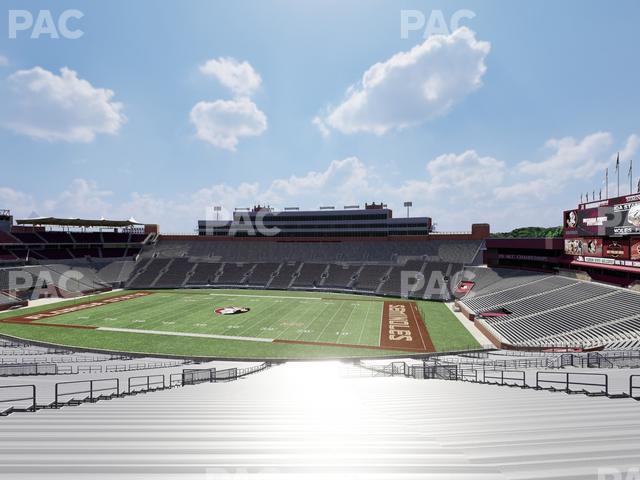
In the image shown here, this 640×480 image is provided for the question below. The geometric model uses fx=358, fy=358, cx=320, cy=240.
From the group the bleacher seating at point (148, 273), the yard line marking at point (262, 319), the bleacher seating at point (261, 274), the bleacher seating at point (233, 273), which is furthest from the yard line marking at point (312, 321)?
the bleacher seating at point (148, 273)

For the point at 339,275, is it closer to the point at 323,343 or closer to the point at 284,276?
the point at 284,276

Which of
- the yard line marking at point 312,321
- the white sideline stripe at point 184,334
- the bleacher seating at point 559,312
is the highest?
the bleacher seating at point 559,312

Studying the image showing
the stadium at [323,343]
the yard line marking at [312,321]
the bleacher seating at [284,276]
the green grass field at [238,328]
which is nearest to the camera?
the stadium at [323,343]

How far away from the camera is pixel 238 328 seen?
3878 centimetres

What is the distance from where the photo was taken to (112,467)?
419cm

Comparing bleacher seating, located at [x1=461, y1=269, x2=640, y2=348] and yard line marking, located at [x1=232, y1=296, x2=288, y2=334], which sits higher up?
bleacher seating, located at [x1=461, y1=269, x2=640, y2=348]

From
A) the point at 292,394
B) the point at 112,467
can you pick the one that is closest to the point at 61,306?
the point at 292,394

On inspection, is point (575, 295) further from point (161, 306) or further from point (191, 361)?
point (161, 306)

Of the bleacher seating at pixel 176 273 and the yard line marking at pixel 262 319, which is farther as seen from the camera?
the bleacher seating at pixel 176 273

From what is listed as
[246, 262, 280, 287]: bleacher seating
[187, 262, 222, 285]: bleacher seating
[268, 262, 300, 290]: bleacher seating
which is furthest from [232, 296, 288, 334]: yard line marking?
[187, 262, 222, 285]: bleacher seating

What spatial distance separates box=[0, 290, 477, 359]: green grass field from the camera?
32.0 metres

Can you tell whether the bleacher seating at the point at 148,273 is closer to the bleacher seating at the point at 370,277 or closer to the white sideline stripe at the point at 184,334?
the white sideline stripe at the point at 184,334

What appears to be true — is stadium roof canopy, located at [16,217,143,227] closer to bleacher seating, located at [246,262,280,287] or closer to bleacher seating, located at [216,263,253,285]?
bleacher seating, located at [216,263,253,285]

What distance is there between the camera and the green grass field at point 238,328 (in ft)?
105
